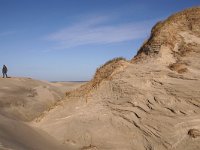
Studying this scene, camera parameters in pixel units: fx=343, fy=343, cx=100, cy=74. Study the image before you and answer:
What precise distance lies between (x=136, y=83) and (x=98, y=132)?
2.36 metres

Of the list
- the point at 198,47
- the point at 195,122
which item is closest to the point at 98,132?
the point at 195,122

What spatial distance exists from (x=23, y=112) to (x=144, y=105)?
880cm

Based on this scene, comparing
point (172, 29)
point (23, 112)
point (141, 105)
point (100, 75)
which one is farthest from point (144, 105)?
point (23, 112)

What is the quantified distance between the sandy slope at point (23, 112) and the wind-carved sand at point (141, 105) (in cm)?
68

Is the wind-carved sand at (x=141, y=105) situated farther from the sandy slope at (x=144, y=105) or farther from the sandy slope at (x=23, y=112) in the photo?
the sandy slope at (x=23, y=112)

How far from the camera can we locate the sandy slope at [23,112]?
331 inches

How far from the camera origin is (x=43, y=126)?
468 inches

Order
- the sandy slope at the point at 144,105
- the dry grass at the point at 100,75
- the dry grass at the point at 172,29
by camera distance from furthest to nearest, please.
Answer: the dry grass at the point at 172,29 → the dry grass at the point at 100,75 → the sandy slope at the point at 144,105

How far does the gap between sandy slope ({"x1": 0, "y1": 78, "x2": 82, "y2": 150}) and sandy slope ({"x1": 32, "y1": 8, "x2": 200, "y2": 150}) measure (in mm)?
874

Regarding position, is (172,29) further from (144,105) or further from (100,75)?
(144,105)

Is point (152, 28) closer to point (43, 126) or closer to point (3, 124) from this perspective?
point (43, 126)

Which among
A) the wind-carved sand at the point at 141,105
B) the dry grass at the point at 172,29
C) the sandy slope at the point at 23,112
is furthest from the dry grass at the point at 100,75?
the sandy slope at the point at 23,112

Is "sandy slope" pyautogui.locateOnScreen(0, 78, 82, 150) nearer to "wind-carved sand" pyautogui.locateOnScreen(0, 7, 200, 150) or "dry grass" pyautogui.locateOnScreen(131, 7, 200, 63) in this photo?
"wind-carved sand" pyautogui.locateOnScreen(0, 7, 200, 150)

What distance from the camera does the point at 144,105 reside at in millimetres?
11422
